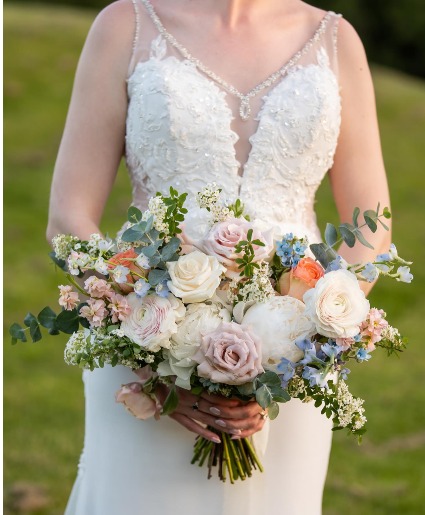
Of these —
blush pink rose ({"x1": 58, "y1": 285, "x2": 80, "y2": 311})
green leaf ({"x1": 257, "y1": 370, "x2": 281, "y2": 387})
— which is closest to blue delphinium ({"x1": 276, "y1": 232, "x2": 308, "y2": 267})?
green leaf ({"x1": 257, "y1": 370, "x2": 281, "y2": 387})

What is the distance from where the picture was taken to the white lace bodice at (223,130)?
3457 mm

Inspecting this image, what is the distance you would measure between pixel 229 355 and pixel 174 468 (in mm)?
844

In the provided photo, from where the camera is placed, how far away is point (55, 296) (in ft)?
33.3

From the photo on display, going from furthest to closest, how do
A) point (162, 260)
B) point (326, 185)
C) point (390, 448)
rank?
point (326, 185), point (390, 448), point (162, 260)

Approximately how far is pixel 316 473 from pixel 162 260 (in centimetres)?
126

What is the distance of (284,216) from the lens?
3.61 meters

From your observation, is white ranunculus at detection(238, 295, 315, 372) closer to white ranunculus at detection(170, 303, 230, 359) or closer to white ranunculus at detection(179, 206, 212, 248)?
white ranunculus at detection(170, 303, 230, 359)

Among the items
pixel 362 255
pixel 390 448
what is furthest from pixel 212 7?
pixel 390 448

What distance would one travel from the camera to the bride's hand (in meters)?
2.97

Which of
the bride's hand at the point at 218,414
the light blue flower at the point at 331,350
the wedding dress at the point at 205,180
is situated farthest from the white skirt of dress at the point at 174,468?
the light blue flower at the point at 331,350

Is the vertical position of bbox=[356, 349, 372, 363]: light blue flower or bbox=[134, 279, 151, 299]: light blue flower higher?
bbox=[134, 279, 151, 299]: light blue flower

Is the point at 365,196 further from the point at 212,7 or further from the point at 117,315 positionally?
the point at 117,315

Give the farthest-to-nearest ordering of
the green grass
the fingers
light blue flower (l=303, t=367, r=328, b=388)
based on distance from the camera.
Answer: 1. the green grass
2. the fingers
3. light blue flower (l=303, t=367, r=328, b=388)

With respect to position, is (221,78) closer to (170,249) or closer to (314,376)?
(170,249)
